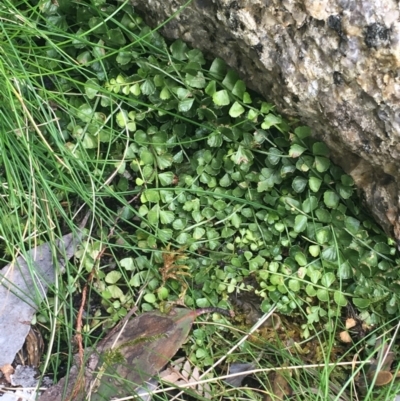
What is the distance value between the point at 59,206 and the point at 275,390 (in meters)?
0.83

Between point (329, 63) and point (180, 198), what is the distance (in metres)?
0.58

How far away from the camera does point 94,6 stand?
145 cm

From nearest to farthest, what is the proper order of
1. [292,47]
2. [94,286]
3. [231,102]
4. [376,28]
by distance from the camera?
[376,28], [292,47], [231,102], [94,286]

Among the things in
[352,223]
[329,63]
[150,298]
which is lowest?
[150,298]

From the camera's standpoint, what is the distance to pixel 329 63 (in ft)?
3.91

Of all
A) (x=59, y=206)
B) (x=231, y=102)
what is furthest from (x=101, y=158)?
(x=231, y=102)

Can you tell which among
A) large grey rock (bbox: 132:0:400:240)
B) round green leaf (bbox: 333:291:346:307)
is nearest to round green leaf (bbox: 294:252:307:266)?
round green leaf (bbox: 333:291:346:307)

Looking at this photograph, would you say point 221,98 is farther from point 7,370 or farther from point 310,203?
point 7,370

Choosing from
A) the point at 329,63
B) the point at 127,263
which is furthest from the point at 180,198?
the point at 329,63

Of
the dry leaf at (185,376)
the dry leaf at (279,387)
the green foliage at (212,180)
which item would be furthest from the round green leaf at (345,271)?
the dry leaf at (185,376)

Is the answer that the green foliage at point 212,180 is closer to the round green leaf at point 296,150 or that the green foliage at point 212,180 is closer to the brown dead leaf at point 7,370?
the round green leaf at point 296,150

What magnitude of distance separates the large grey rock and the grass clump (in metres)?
0.07

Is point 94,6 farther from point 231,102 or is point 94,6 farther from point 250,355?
point 250,355

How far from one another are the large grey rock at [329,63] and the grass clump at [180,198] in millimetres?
67
